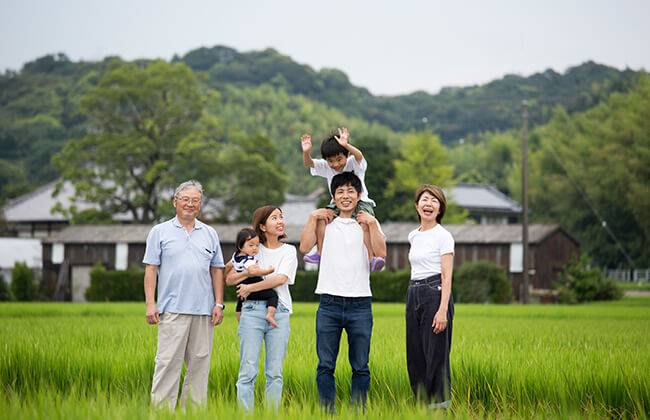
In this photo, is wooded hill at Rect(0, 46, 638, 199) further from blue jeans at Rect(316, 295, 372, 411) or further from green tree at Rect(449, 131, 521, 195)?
blue jeans at Rect(316, 295, 372, 411)

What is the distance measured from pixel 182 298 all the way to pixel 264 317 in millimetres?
682

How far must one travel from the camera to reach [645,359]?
7.56m

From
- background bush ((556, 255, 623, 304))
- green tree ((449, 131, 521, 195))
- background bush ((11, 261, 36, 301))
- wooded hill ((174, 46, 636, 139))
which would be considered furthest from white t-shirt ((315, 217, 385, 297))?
wooded hill ((174, 46, 636, 139))

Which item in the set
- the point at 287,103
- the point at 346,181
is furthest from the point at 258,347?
the point at 287,103

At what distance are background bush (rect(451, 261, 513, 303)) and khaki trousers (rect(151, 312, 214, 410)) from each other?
26651 mm

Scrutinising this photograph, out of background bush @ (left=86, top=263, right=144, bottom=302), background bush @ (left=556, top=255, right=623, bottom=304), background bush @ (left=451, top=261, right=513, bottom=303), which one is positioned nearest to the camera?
background bush @ (left=556, top=255, right=623, bottom=304)

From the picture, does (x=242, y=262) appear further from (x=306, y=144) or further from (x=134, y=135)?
(x=134, y=135)

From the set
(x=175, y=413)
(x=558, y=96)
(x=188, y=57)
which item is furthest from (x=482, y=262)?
(x=188, y=57)

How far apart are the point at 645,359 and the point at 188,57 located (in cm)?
14750

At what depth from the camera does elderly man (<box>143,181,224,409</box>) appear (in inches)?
228

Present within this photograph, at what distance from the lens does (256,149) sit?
157ft

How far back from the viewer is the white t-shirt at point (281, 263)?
5949 millimetres

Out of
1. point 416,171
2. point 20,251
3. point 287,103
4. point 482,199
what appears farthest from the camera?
point 287,103

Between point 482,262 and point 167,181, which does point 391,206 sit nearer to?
point 167,181
